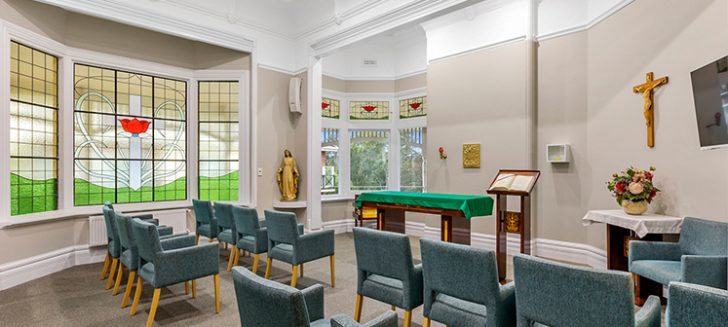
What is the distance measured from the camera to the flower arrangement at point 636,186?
Result: 3713 millimetres

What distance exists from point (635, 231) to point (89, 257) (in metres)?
6.69

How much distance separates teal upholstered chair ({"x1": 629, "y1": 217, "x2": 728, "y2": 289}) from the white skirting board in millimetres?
1368

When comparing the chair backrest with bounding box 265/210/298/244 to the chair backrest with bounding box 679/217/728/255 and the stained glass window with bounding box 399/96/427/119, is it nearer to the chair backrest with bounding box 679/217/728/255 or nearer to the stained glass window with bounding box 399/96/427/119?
the chair backrest with bounding box 679/217/728/255

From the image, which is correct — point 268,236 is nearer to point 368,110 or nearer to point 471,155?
point 471,155

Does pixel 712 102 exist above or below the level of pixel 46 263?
above

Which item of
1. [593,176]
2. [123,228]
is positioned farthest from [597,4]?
[123,228]

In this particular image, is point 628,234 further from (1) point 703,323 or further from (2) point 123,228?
(2) point 123,228

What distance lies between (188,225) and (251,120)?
2057 millimetres

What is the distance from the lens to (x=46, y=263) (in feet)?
15.1

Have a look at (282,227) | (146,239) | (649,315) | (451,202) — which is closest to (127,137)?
(146,239)

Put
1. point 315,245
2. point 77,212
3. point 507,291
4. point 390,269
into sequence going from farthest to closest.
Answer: point 77,212 < point 315,245 < point 390,269 < point 507,291

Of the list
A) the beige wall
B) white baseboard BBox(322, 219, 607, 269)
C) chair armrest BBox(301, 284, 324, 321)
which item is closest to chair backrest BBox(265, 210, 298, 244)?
white baseboard BBox(322, 219, 607, 269)

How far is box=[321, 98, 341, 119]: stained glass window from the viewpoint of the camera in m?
7.91

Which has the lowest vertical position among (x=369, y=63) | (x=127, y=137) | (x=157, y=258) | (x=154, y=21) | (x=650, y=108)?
(x=157, y=258)
